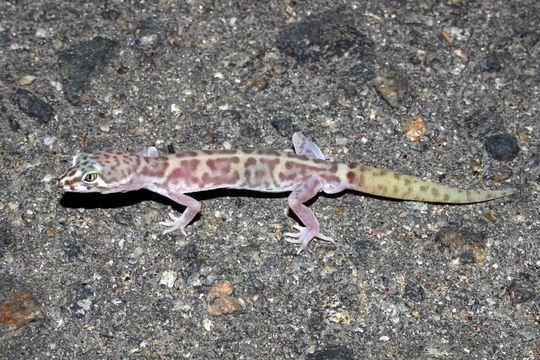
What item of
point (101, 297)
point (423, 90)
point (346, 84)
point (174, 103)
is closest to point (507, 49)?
point (423, 90)

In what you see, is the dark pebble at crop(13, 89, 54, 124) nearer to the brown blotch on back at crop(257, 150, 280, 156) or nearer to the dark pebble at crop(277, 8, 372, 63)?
the brown blotch on back at crop(257, 150, 280, 156)

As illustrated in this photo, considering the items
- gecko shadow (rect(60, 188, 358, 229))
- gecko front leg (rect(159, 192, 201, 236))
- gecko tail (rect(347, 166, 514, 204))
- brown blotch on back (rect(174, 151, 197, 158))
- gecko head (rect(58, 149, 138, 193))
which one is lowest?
gecko shadow (rect(60, 188, 358, 229))

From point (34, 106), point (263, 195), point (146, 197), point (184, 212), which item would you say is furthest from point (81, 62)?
point (263, 195)

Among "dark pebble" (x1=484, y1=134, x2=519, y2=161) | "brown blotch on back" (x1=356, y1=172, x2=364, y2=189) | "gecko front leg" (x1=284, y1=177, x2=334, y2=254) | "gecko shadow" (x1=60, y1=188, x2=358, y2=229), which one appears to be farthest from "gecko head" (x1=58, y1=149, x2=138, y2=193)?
"dark pebble" (x1=484, y1=134, x2=519, y2=161)

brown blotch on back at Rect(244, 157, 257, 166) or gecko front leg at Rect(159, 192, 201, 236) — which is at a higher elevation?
brown blotch on back at Rect(244, 157, 257, 166)

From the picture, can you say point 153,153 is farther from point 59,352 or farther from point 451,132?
point 451,132

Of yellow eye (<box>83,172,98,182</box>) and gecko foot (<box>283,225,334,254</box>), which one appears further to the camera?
gecko foot (<box>283,225,334,254</box>)

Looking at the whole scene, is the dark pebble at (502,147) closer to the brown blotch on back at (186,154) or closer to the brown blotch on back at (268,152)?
the brown blotch on back at (268,152)
